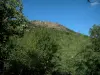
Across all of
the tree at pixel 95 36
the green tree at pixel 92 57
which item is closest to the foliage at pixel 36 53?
the green tree at pixel 92 57

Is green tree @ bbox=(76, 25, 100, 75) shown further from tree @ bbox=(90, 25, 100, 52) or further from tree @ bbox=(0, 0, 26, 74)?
tree @ bbox=(0, 0, 26, 74)

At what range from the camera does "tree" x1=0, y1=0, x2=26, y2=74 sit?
19.3 metres

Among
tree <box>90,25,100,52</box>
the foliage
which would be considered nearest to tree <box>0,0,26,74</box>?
the foliage

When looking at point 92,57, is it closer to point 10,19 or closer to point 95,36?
point 95,36

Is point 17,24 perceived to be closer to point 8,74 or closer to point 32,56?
point 32,56

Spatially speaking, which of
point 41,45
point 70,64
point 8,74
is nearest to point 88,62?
point 70,64

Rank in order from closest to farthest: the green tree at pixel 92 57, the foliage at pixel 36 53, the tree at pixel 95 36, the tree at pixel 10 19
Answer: the tree at pixel 10 19
the green tree at pixel 92 57
the tree at pixel 95 36
the foliage at pixel 36 53

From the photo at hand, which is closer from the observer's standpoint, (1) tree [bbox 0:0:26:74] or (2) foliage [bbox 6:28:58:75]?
(1) tree [bbox 0:0:26:74]

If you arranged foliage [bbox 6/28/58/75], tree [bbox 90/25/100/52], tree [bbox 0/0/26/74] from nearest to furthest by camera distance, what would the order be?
tree [bbox 0/0/26/74]
tree [bbox 90/25/100/52]
foliage [bbox 6/28/58/75]

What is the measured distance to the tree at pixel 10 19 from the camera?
1930 cm

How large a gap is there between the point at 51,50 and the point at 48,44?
1.46m

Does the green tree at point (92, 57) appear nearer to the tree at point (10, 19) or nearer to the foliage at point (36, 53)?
the foliage at point (36, 53)

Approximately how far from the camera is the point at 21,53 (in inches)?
1769

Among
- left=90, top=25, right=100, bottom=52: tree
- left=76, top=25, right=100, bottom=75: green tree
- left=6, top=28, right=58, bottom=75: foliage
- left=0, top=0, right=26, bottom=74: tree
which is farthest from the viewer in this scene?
left=6, top=28, right=58, bottom=75: foliage
